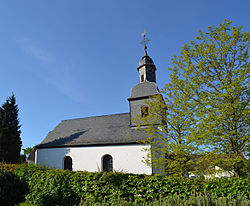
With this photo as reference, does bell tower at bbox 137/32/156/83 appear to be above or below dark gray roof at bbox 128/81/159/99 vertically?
above

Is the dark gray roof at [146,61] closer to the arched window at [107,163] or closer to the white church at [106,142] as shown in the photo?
the white church at [106,142]

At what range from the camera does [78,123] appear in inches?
976

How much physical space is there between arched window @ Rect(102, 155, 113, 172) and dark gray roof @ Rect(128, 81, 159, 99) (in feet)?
23.2

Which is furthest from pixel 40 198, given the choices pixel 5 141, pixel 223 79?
pixel 5 141

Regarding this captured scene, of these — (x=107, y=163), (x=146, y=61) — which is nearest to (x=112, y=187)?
(x=107, y=163)

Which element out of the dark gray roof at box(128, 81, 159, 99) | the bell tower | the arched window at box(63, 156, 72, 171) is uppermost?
the bell tower

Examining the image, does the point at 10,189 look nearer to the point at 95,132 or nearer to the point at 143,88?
the point at 95,132

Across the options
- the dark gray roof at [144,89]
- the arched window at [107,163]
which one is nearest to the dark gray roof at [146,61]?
the dark gray roof at [144,89]

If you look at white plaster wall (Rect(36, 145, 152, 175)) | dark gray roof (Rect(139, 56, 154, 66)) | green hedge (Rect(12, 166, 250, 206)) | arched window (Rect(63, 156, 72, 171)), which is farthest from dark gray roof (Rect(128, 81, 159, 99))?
green hedge (Rect(12, 166, 250, 206))

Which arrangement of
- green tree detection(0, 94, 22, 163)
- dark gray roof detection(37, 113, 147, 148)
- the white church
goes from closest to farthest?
the white church → dark gray roof detection(37, 113, 147, 148) → green tree detection(0, 94, 22, 163)

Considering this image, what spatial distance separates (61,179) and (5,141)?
1866cm

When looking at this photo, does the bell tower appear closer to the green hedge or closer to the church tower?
the church tower

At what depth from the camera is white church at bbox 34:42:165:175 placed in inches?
687

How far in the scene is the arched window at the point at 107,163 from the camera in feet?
60.4
